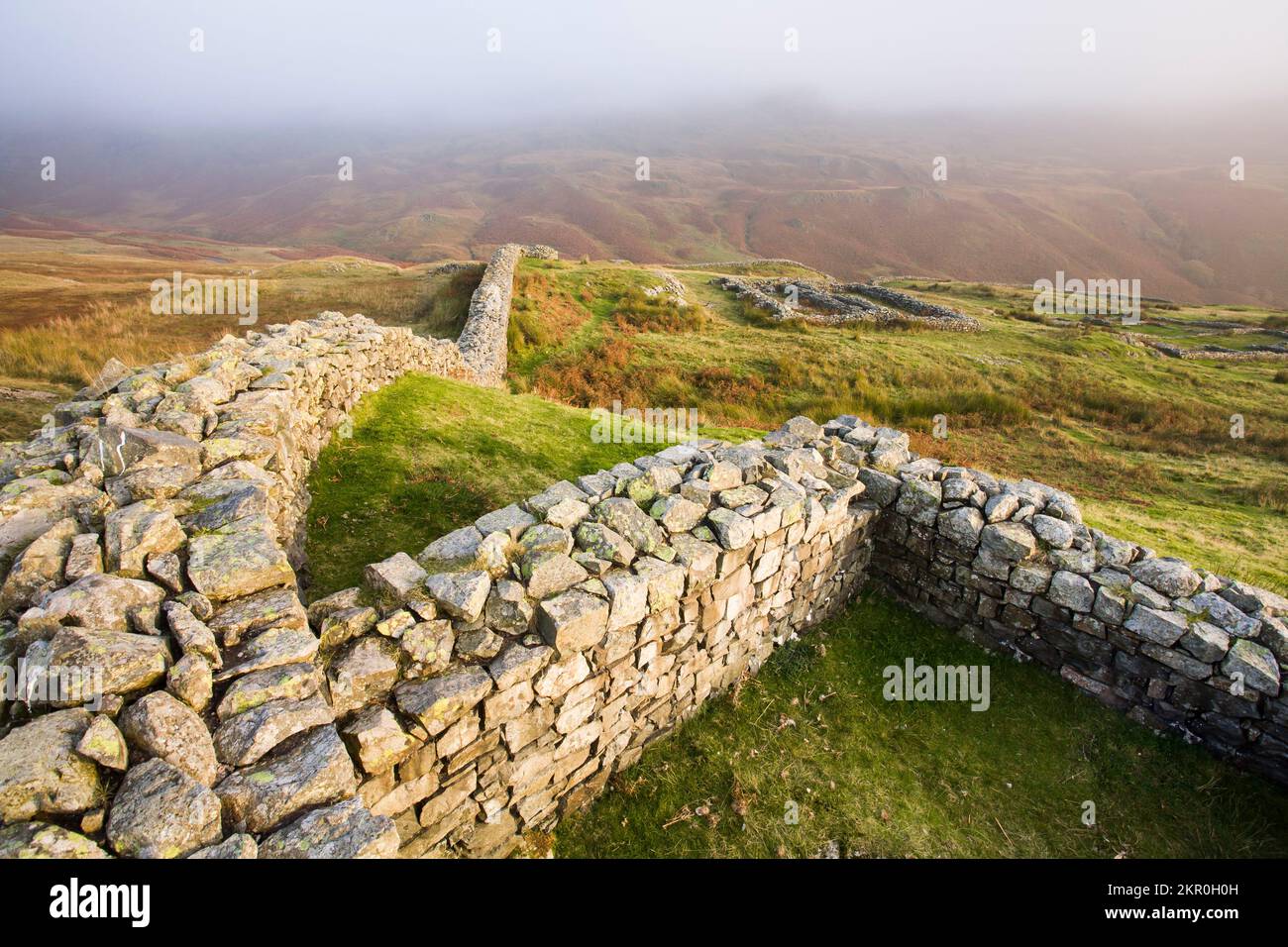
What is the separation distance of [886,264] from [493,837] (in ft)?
330

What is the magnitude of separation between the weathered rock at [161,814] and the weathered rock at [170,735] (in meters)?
0.07

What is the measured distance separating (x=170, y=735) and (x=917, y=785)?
5816mm

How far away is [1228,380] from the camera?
23.4 m

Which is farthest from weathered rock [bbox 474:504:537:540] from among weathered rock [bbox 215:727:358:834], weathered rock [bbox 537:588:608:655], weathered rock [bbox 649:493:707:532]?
weathered rock [bbox 215:727:358:834]

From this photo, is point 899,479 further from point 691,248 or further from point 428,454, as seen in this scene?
point 691,248

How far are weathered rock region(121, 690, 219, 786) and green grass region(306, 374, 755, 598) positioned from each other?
3.02 m

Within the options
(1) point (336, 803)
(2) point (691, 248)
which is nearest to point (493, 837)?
(1) point (336, 803)

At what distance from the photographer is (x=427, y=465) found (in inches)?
333

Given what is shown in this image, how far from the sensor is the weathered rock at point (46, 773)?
2275mm

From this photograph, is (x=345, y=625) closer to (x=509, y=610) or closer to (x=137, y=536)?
(x=509, y=610)

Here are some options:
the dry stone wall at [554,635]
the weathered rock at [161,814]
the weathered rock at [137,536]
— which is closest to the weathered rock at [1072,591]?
the dry stone wall at [554,635]

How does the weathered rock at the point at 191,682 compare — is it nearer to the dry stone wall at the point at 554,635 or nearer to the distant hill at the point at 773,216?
the dry stone wall at the point at 554,635

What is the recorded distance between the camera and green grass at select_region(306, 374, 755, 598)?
21.8ft
